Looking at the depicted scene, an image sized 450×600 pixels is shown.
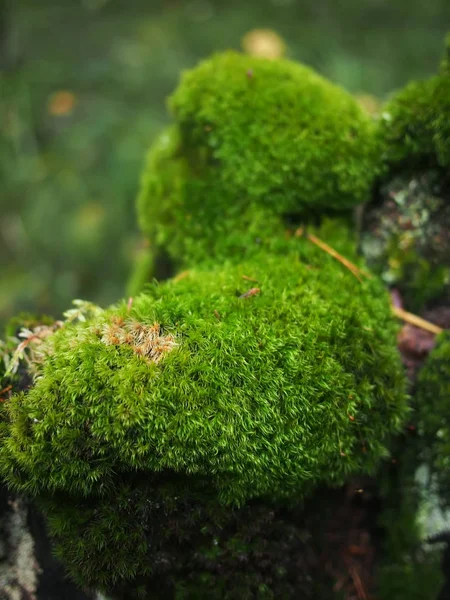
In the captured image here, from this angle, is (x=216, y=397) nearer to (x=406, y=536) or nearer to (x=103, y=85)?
(x=406, y=536)

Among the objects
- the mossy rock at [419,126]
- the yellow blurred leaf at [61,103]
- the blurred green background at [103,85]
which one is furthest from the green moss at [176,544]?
the yellow blurred leaf at [61,103]

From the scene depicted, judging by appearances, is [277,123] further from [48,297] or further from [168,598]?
[48,297]

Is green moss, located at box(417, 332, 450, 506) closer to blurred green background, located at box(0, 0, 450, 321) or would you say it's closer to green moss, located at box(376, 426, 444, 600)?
green moss, located at box(376, 426, 444, 600)

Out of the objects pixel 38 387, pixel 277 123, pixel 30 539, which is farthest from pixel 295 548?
pixel 277 123

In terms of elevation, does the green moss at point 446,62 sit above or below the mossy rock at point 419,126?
above

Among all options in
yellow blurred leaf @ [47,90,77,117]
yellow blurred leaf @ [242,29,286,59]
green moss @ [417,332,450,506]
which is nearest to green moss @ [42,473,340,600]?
green moss @ [417,332,450,506]

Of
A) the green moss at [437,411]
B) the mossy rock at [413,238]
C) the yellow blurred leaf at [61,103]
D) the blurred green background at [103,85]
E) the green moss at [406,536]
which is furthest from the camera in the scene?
the yellow blurred leaf at [61,103]

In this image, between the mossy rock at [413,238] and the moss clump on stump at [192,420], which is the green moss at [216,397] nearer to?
the moss clump on stump at [192,420]
